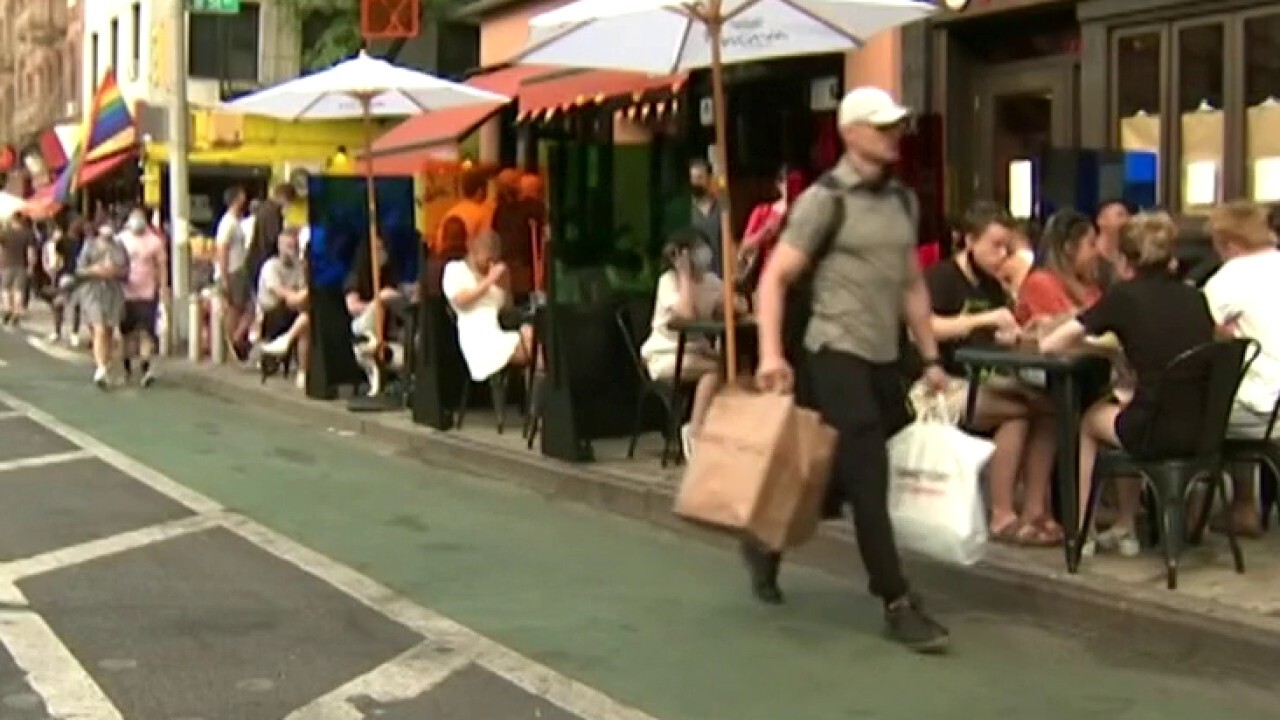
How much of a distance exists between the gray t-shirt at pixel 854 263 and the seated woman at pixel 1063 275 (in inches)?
71.9

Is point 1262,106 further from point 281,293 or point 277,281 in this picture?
point 277,281

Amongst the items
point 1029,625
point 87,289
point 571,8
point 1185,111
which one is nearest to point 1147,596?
point 1029,625

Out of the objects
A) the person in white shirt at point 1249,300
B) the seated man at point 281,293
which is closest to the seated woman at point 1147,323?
the person in white shirt at point 1249,300

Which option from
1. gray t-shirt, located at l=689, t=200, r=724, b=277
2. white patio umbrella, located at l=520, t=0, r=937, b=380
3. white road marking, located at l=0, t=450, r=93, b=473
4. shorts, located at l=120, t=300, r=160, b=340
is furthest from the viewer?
shorts, located at l=120, t=300, r=160, b=340

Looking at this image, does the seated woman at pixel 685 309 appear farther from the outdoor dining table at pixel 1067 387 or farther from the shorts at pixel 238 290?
the shorts at pixel 238 290

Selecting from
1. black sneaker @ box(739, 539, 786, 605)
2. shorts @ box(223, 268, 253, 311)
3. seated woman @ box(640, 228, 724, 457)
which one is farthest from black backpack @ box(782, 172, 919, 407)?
shorts @ box(223, 268, 253, 311)

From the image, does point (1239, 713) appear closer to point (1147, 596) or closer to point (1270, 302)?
A: point (1147, 596)

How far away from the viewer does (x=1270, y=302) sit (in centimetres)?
814

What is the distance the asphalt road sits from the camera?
252 inches

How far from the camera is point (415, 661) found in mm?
6953

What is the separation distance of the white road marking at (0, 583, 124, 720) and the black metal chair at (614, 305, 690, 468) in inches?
174

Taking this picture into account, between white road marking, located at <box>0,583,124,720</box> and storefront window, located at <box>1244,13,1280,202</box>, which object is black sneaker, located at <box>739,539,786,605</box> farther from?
storefront window, located at <box>1244,13,1280,202</box>

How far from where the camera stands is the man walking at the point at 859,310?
6.95 metres

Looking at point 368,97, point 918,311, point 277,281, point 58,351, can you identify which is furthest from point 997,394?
point 58,351
